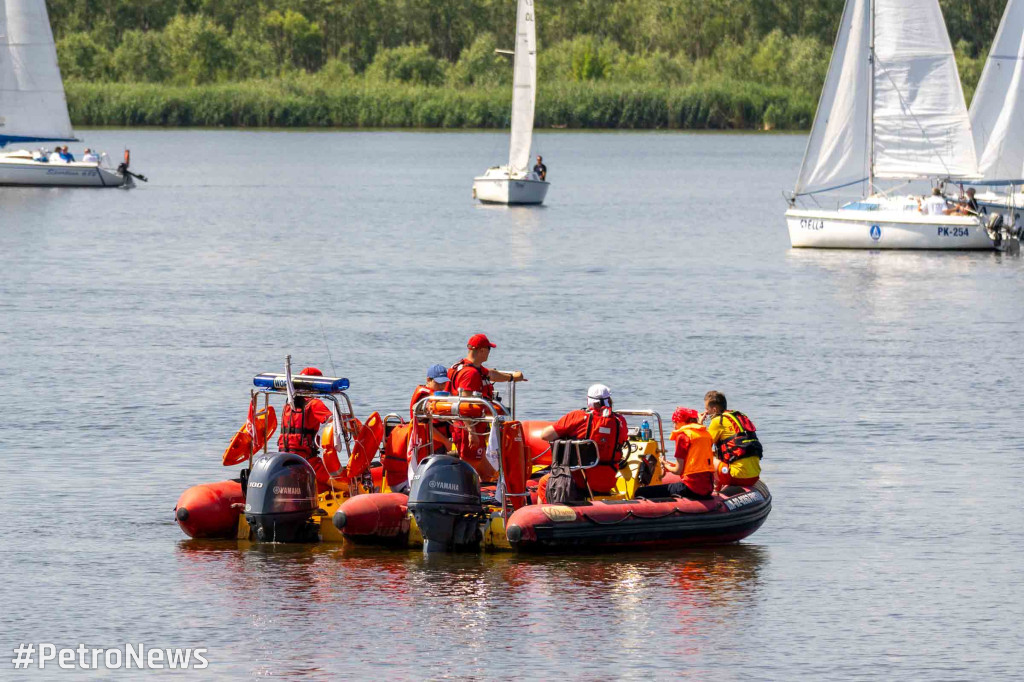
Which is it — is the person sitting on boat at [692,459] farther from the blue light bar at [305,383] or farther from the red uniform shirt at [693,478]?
the blue light bar at [305,383]

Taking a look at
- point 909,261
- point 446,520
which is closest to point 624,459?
point 446,520

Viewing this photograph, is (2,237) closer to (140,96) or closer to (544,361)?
(544,361)

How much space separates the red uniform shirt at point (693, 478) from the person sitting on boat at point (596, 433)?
1.91 feet

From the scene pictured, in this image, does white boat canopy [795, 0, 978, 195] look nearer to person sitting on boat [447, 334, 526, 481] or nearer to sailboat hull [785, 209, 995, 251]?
sailboat hull [785, 209, 995, 251]

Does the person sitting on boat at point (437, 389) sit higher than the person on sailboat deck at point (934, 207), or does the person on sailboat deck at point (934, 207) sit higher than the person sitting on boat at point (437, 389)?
the person sitting on boat at point (437, 389)

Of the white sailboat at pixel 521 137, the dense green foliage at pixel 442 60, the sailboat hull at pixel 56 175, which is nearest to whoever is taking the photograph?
the white sailboat at pixel 521 137

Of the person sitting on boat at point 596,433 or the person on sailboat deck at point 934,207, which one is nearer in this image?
the person sitting on boat at point 596,433

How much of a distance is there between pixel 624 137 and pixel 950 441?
12881cm

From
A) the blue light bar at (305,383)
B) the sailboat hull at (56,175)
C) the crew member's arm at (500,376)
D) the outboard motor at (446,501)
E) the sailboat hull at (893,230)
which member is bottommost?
the sailboat hull at (56,175)

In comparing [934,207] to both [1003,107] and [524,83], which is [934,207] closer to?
[1003,107]

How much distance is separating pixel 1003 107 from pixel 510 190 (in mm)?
21258

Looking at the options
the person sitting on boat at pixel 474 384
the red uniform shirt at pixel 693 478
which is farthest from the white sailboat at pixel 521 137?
the red uniform shirt at pixel 693 478

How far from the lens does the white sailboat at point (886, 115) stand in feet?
179

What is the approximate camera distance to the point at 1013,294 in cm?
A: 4666
